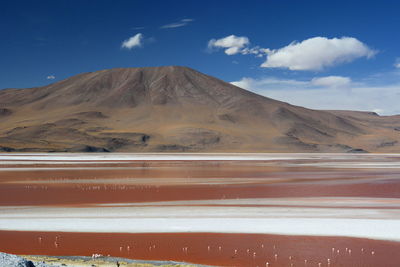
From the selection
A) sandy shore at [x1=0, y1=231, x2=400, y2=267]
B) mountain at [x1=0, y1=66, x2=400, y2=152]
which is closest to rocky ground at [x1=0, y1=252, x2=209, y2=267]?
sandy shore at [x1=0, y1=231, x2=400, y2=267]

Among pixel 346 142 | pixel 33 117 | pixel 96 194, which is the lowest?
pixel 96 194

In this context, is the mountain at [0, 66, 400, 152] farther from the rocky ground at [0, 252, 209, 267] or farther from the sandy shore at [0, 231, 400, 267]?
the rocky ground at [0, 252, 209, 267]

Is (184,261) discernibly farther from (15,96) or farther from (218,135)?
(15,96)

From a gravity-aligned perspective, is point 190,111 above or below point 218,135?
above

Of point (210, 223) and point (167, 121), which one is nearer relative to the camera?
point (210, 223)

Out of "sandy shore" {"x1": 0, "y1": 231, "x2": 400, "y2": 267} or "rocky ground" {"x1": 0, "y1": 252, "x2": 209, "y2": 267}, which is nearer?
"rocky ground" {"x1": 0, "y1": 252, "x2": 209, "y2": 267}

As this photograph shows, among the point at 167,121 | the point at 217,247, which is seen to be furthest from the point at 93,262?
the point at 167,121

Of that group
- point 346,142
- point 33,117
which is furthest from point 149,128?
point 346,142

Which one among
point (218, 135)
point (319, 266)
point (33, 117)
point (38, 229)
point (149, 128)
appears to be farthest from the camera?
point (33, 117)

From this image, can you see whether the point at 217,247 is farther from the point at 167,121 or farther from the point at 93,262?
the point at 167,121
